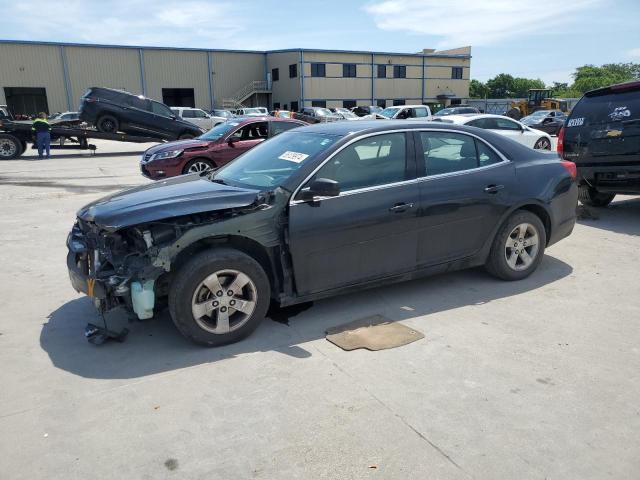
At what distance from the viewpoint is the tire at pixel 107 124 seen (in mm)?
20344

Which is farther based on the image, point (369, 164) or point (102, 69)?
point (102, 69)

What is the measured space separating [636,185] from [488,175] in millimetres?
3690

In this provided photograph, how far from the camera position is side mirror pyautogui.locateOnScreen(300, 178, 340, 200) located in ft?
12.8

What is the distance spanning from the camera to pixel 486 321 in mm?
4324

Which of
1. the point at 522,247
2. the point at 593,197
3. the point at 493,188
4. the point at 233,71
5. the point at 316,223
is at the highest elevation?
the point at 233,71

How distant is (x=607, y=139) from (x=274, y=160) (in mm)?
5398

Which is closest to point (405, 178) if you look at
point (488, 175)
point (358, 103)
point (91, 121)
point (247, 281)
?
point (488, 175)

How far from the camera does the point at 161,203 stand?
3838 mm

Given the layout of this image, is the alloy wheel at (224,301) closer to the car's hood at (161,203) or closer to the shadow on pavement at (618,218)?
the car's hood at (161,203)

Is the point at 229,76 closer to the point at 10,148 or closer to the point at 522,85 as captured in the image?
the point at 10,148

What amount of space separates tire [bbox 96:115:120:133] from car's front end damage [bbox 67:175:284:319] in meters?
18.0

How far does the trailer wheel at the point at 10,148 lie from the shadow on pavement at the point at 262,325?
16598mm

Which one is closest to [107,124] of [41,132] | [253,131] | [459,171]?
[41,132]

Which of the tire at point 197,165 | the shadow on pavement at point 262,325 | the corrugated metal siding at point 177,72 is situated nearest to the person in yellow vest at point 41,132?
the tire at point 197,165
